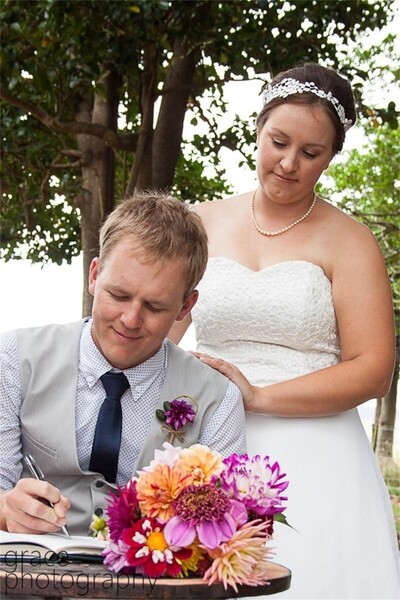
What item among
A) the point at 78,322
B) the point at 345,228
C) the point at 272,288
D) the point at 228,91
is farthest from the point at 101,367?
the point at 228,91

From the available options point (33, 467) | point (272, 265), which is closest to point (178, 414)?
point (33, 467)

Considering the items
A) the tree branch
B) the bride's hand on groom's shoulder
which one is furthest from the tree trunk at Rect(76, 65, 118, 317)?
the bride's hand on groom's shoulder

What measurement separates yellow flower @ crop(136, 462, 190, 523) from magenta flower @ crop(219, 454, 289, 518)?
9 centimetres

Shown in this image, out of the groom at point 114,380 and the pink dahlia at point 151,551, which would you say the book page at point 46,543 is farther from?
the groom at point 114,380

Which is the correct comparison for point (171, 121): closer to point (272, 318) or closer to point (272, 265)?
point (272, 265)

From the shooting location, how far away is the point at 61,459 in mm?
2775

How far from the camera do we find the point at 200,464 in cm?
216

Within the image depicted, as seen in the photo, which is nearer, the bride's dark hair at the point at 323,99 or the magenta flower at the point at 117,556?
the magenta flower at the point at 117,556

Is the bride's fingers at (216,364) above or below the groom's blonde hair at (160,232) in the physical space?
below

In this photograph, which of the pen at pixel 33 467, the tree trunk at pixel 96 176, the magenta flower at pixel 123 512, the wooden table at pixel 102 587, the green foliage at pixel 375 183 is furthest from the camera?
the green foliage at pixel 375 183

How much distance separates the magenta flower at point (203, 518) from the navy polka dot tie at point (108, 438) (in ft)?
2.49

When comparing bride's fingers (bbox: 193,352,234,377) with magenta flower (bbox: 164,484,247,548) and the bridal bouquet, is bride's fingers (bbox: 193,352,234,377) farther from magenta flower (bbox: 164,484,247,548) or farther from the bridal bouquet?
magenta flower (bbox: 164,484,247,548)

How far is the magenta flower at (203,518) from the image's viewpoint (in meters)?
2.02

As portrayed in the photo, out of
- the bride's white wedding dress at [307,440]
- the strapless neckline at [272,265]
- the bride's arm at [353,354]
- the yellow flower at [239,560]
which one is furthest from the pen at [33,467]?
the strapless neckline at [272,265]
